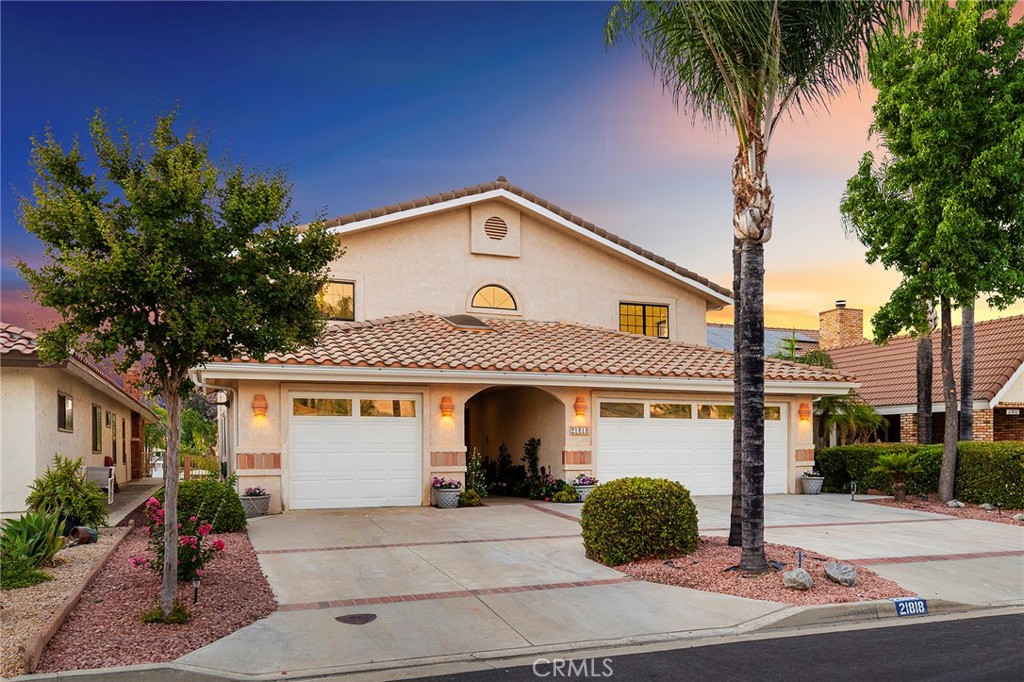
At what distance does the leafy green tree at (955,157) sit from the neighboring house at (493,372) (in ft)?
11.9

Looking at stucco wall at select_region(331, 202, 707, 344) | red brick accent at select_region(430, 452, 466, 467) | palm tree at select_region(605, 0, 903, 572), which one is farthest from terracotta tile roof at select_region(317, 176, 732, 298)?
palm tree at select_region(605, 0, 903, 572)

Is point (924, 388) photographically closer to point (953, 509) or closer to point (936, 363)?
point (953, 509)

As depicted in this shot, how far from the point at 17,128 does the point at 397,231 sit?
891cm

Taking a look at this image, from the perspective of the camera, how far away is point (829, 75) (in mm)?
10727

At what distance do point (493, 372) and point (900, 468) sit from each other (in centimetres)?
989

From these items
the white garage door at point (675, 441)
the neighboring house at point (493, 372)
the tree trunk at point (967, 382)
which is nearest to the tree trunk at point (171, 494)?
the neighboring house at point (493, 372)

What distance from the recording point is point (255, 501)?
15.6m

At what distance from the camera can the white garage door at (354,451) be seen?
16625 mm

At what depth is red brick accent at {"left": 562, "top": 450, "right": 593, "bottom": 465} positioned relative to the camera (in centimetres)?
1853

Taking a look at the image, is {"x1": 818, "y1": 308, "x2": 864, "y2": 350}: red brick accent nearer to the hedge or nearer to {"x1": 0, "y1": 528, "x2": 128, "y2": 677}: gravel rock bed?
the hedge

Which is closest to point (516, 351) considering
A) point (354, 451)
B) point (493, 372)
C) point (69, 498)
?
point (493, 372)

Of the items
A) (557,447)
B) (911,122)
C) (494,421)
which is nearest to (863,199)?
(911,122)

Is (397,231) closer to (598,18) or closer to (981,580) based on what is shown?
(598,18)

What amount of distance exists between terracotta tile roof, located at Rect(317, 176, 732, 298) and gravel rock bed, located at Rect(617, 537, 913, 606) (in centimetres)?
1216
